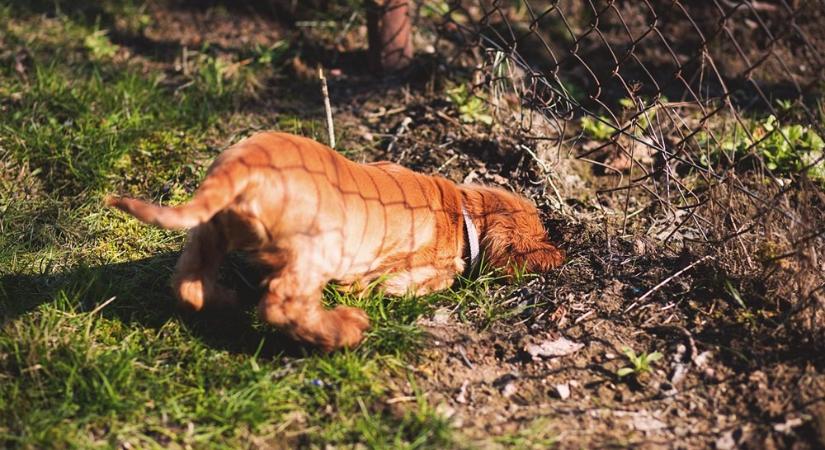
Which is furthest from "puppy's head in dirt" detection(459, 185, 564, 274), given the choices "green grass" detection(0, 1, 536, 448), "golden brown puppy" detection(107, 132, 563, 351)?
"green grass" detection(0, 1, 536, 448)

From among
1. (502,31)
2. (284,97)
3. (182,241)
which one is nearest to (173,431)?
(182,241)

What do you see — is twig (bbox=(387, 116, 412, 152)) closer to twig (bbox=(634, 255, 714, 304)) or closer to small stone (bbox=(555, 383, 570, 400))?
twig (bbox=(634, 255, 714, 304))

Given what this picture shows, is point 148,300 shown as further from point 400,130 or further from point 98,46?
point 98,46

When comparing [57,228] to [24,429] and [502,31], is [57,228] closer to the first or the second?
[24,429]

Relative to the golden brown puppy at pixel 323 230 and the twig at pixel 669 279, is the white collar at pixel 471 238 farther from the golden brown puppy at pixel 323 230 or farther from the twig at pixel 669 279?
the twig at pixel 669 279

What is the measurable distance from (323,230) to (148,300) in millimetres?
928

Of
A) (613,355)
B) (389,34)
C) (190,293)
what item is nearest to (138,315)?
(190,293)

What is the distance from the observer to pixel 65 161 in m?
4.25

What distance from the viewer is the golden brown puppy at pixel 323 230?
2912 millimetres

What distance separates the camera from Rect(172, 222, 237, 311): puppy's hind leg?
3160mm

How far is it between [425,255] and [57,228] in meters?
1.85

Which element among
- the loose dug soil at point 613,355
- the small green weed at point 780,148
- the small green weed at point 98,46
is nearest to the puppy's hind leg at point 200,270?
the loose dug soil at point 613,355

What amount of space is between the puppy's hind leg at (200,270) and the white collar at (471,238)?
1.20 metres

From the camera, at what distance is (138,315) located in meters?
3.32
